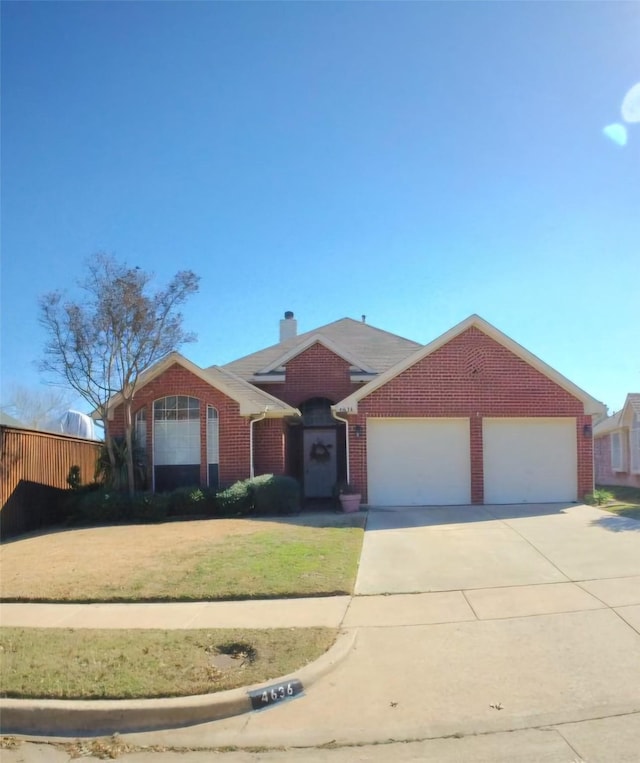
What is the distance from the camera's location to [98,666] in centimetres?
539

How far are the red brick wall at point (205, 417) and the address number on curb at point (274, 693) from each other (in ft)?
36.6

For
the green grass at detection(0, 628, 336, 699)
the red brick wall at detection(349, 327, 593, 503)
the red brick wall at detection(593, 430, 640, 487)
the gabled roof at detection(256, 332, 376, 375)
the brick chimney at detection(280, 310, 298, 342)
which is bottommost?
the red brick wall at detection(593, 430, 640, 487)

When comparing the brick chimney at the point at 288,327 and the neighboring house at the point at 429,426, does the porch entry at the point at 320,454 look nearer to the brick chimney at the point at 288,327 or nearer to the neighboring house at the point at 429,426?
the neighboring house at the point at 429,426

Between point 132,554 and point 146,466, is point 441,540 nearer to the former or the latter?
point 132,554

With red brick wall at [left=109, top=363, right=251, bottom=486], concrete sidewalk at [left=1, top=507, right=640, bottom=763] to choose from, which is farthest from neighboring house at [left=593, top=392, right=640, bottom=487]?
concrete sidewalk at [left=1, top=507, right=640, bottom=763]

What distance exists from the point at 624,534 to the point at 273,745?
8.53 m

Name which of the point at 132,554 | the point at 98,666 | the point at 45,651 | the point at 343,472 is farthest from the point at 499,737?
the point at 343,472

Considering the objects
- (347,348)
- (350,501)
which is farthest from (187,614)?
(347,348)

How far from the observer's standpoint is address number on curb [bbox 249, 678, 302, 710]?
485cm

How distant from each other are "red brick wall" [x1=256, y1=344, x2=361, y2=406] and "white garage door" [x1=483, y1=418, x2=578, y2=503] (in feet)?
16.6

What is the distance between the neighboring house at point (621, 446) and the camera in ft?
83.3

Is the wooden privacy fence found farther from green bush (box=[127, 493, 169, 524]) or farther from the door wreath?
the door wreath

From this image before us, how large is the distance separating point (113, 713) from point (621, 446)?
87.8ft

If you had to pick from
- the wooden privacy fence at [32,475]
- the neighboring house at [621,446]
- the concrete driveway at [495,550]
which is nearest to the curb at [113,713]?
the concrete driveway at [495,550]
